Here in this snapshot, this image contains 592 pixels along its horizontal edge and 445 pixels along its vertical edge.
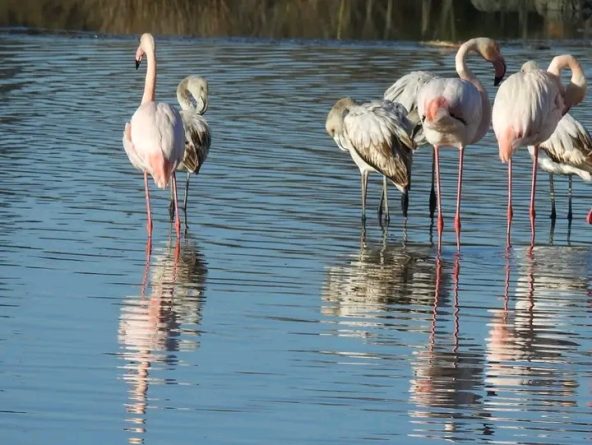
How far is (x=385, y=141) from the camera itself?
1283cm

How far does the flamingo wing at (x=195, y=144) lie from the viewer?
514 inches

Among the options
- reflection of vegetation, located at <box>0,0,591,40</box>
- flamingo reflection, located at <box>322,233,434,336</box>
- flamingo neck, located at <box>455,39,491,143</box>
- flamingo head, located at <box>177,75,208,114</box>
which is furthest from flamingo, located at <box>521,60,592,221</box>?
reflection of vegetation, located at <box>0,0,591,40</box>

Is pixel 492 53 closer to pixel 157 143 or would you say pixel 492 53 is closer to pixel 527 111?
pixel 527 111

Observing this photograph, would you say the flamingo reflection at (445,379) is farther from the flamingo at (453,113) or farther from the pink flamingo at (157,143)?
the pink flamingo at (157,143)

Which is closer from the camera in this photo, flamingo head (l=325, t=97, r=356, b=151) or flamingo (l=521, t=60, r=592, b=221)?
flamingo (l=521, t=60, r=592, b=221)

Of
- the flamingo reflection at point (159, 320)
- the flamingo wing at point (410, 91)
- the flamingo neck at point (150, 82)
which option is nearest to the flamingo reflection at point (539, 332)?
the flamingo reflection at point (159, 320)

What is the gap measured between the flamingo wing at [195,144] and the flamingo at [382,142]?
3.65ft

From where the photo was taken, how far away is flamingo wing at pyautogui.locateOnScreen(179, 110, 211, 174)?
42.9 ft

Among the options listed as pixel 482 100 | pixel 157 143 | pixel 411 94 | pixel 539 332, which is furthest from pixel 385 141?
pixel 539 332

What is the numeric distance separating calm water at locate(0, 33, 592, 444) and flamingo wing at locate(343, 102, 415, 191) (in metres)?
0.43

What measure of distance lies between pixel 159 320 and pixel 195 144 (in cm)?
434

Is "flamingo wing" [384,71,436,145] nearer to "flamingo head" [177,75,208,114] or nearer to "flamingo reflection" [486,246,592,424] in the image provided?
"flamingo head" [177,75,208,114]

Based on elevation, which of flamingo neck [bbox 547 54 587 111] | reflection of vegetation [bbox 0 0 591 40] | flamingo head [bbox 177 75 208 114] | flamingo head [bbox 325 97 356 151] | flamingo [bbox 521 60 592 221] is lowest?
flamingo [bbox 521 60 592 221]

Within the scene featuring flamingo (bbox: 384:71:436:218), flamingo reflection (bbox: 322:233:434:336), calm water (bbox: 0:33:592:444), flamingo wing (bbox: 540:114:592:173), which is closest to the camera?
calm water (bbox: 0:33:592:444)
